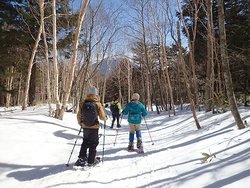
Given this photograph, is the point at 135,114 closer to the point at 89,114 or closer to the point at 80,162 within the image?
the point at 89,114

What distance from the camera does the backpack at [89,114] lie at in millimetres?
6628

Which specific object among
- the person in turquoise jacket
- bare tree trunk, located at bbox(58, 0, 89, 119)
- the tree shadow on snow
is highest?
bare tree trunk, located at bbox(58, 0, 89, 119)

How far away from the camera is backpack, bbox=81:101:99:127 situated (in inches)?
261

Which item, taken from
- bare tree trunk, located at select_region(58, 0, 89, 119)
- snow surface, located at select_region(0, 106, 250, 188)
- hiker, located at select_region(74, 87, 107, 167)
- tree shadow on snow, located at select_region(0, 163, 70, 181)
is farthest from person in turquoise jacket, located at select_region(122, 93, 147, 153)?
bare tree trunk, located at select_region(58, 0, 89, 119)

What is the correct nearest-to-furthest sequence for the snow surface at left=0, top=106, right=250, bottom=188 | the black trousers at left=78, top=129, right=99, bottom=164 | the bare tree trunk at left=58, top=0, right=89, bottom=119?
the snow surface at left=0, top=106, right=250, bottom=188
the black trousers at left=78, top=129, right=99, bottom=164
the bare tree trunk at left=58, top=0, right=89, bottom=119

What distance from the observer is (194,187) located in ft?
14.8

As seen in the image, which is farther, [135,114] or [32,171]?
[135,114]

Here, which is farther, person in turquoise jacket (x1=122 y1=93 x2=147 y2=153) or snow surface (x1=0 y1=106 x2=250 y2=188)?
person in turquoise jacket (x1=122 y1=93 x2=147 y2=153)

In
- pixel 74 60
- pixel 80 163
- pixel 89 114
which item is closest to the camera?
pixel 80 163

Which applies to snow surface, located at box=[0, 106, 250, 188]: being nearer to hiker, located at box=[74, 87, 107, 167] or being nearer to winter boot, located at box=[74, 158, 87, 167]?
winter boot, located at box=[74, 158, 87, 167]

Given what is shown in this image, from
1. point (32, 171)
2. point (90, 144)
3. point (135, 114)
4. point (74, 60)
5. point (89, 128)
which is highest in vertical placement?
point (74, 60)

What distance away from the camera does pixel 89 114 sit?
663cm

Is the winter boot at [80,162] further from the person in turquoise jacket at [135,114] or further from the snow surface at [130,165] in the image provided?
the person in turquoise jacket at [135,114]

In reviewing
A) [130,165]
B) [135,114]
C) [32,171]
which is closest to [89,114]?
[130,165]
